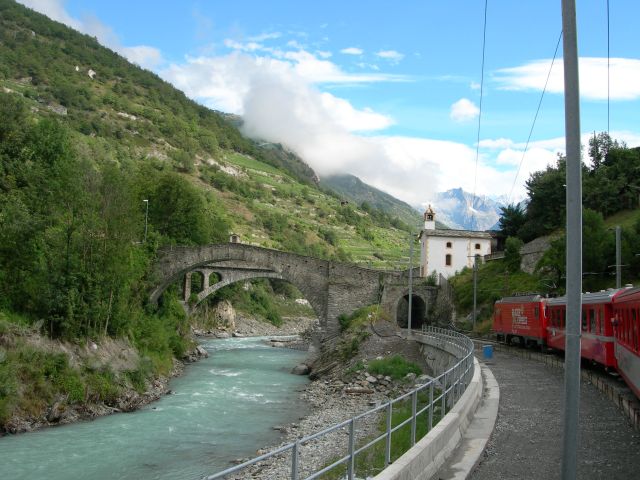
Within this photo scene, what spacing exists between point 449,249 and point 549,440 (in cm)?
4452

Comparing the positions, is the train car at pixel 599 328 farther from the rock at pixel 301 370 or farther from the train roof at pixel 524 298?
the rock at pixel 301 370

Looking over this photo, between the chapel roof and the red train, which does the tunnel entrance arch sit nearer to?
the chapel roof

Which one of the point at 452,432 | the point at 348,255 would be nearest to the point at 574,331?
the point at 452,432

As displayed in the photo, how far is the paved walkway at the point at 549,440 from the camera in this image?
7.91 metres

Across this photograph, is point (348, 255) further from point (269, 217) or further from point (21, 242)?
point (21, 242)

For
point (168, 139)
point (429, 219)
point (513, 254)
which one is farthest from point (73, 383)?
point (168, 139)

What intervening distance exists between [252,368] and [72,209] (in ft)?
47.4

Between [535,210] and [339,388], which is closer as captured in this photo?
[339,388]

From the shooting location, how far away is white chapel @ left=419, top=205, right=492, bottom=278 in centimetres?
5309

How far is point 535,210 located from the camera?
5088 centimetres

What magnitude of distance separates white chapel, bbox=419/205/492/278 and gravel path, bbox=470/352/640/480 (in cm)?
3781

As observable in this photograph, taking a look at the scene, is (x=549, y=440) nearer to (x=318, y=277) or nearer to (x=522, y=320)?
(x=522, y=320)

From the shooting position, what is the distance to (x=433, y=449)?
299 inches

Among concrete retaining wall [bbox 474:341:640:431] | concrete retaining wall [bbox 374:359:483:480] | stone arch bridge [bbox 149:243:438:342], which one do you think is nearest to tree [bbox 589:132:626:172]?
stone arch bridge [bbox 149:243:438:342]
